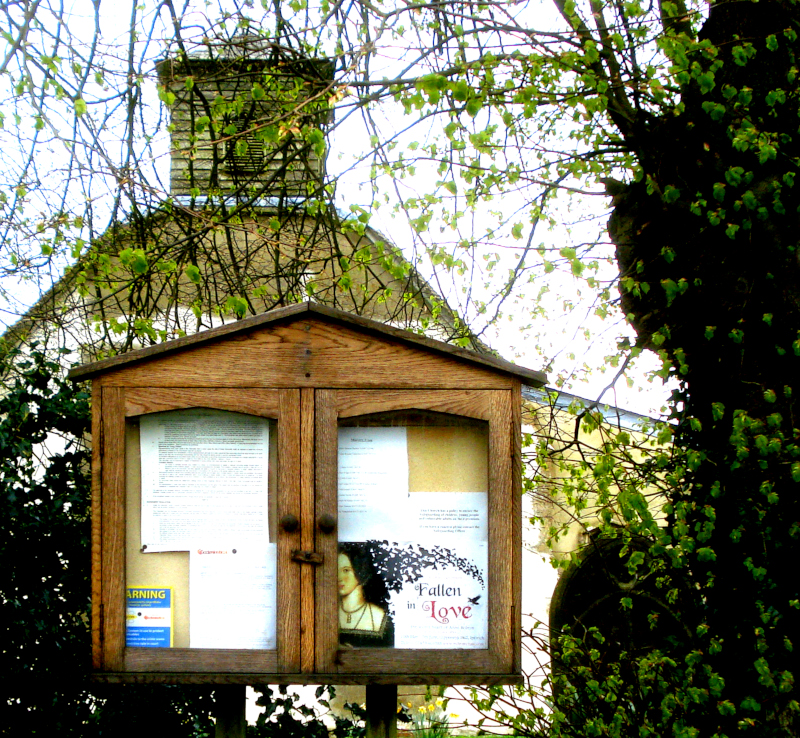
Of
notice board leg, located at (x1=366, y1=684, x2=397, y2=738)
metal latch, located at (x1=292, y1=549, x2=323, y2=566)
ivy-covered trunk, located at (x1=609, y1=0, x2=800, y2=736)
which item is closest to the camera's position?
metal latch, located at (x1=292, y1=549, x2=323, y2=566)

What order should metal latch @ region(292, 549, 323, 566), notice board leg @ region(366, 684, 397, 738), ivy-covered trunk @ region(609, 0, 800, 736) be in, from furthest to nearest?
ivy-covered trunk @ region(609, 0, 800, 736)
notice board leg @ region(366, 684, 397, 738)
metal latch @ region(292, 549, 323, 566)

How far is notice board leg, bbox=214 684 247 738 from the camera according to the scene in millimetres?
2441

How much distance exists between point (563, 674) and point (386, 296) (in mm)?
2075

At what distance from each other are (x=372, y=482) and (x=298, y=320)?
0.49 metres

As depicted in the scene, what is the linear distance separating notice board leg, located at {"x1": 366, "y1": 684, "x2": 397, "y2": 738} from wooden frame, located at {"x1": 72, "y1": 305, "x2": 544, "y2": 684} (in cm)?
29

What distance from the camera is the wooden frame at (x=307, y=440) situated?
7.09 ft

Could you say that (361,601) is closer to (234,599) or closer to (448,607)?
(448,607)

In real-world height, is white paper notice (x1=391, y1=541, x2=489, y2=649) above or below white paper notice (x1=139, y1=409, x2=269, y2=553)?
below

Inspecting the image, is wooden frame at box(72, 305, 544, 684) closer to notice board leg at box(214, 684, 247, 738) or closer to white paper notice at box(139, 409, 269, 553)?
white paper notice at box(139, 409, 269, 553)

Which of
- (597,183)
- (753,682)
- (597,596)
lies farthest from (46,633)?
(597,596)

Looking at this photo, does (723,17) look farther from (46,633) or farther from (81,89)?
(46,633)

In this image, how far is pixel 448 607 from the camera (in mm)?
2225

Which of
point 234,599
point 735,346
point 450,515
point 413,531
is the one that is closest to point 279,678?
point 234,599

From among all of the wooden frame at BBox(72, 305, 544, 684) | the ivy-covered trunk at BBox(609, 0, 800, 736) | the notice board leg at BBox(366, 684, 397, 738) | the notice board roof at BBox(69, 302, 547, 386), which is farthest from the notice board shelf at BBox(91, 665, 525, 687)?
the ivy-covered trunk at BBox(609, 0, 800, 736)
